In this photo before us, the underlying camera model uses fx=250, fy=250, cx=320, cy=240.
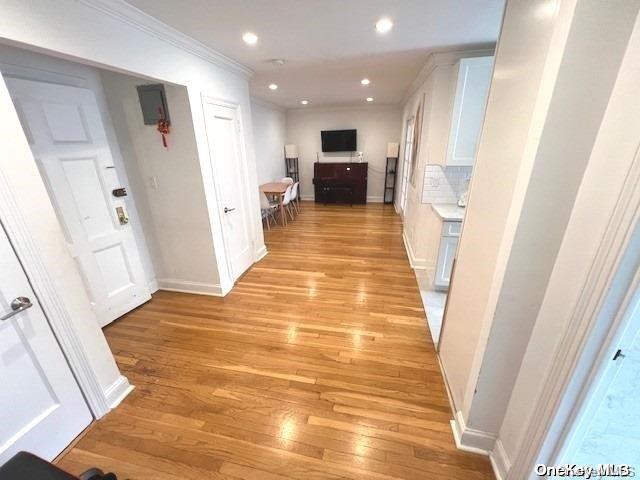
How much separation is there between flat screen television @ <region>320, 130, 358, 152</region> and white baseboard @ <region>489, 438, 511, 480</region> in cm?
632

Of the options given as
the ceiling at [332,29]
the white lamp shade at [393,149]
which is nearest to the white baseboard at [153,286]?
the ceiling at [332,29]

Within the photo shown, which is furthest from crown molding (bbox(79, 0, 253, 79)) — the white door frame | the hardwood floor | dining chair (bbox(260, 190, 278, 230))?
dining chair (bbox(260, 190, 278, 230))

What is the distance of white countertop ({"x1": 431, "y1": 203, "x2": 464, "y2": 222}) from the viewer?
2.47 meters

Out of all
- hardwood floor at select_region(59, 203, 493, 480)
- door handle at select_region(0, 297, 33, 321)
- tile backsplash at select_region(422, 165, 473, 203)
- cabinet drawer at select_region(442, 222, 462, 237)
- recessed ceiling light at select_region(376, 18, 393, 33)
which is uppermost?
recessed ceiling light at select_region(376, 18, 393, 33)

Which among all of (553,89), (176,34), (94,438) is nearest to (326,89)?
(176,34)

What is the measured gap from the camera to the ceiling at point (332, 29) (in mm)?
1591

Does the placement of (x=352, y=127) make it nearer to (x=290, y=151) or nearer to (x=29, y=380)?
(x=290, y=151)

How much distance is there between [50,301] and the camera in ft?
4.17

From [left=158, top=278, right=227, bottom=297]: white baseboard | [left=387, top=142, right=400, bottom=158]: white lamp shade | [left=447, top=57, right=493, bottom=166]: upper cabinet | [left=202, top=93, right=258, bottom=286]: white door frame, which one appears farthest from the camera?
[left=387, top=142, right=400, bottom=158]: white lamp shade

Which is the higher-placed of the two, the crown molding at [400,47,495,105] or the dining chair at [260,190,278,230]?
the crown molding at [400,47,495,105]

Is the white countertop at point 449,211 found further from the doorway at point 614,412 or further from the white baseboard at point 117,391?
the white baseboard at point 117,391

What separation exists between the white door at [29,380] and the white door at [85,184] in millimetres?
1040

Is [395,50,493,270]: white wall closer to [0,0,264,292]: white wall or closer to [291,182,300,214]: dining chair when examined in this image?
[0,0,264,292]: white wall

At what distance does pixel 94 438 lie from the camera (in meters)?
1.44
